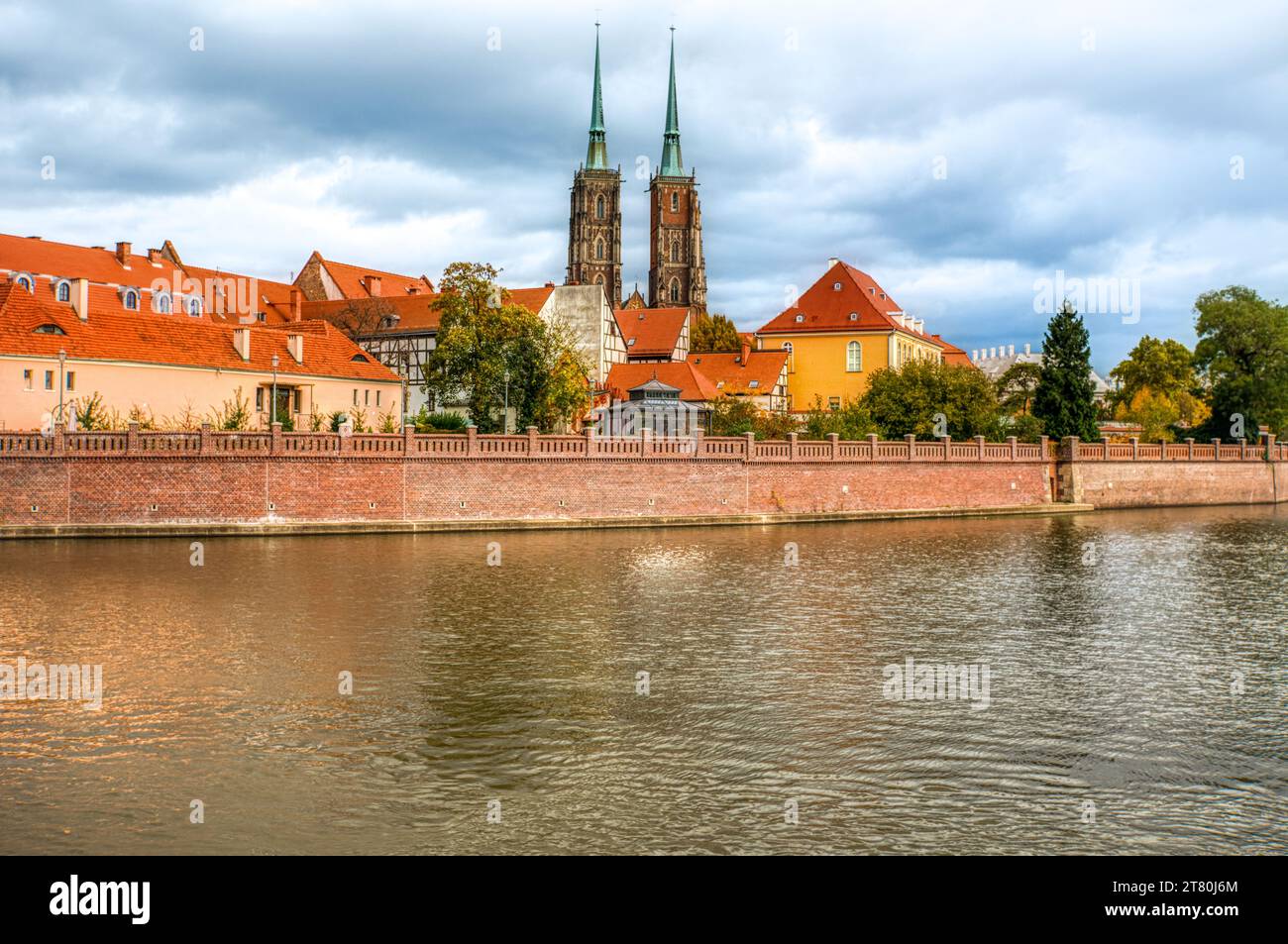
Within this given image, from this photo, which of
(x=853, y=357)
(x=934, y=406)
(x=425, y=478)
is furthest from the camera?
(x=853, y=357)

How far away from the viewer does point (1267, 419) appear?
7619 centimetres

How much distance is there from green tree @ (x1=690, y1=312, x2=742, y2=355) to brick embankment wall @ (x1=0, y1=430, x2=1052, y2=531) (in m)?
61.4

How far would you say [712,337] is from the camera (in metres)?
113

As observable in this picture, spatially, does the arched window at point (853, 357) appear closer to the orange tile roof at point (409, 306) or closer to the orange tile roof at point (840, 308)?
the orange tile roof at point (840, 308)

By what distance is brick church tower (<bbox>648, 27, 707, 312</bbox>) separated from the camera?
131 meters

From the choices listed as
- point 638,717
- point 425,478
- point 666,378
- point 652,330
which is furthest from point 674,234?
point 638,717

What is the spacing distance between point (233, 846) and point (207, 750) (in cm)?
275

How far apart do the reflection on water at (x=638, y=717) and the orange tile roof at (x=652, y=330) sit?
74.1 m

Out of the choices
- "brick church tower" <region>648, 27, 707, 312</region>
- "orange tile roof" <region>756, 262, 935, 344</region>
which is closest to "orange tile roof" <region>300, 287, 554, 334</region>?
"orange tile roof" <region>756, 262, 935, 344</region>

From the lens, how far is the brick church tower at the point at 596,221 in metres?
129

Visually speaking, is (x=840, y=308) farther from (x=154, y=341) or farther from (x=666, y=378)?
(x=154, y=341)

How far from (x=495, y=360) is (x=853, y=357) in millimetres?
39845
